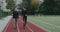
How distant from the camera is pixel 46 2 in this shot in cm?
8044

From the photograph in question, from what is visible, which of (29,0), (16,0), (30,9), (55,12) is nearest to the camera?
(55,12)

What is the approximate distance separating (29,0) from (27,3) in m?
3.62

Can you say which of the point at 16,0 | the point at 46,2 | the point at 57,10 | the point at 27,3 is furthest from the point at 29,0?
the point at 16,0

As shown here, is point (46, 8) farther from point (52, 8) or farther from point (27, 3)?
point (27, 3)

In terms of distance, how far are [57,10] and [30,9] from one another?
10771mm

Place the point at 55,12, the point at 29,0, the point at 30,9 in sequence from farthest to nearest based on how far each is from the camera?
the point at 29,0
the point at 30,9
the point at 55,12

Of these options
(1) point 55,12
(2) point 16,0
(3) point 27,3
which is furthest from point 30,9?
(2) point 16,0

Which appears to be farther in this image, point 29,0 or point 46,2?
point 29,0

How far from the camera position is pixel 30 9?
82.4 meters

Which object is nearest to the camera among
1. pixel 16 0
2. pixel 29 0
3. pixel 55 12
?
pixel 55 12

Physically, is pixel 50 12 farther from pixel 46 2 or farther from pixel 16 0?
pixel 16 0

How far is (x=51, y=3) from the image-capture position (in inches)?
3177

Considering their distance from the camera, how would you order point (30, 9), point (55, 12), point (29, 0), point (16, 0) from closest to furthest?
point (55, 12) < point (30, 9) < point (29, 0) < point (16, 0)

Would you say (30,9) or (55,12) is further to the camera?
(30,9)
